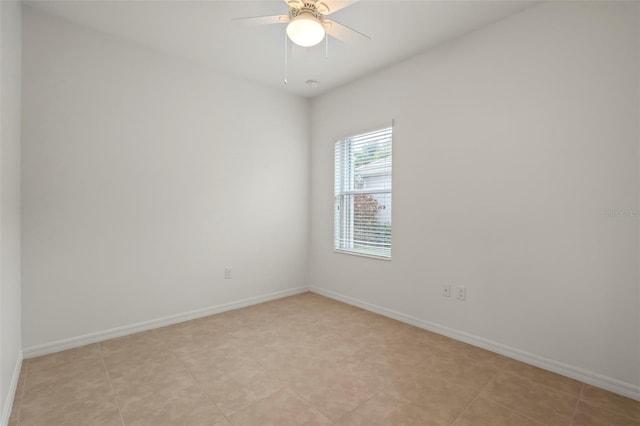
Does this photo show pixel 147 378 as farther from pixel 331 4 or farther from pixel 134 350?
pixel 331 4

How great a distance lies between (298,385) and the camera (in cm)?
198

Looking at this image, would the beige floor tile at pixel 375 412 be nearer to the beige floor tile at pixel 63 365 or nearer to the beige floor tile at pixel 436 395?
the beige floor tile at pixel 436 395

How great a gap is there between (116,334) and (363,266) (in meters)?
2.50

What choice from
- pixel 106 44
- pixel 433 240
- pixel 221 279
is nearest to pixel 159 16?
pixel 106 44

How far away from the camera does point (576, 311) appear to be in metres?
2.10

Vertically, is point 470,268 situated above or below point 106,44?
below

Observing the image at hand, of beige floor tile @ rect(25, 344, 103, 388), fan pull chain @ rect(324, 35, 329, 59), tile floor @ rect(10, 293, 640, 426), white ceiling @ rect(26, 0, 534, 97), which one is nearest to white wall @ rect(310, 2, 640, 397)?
white ceiling @ rect(26, 0, 534, 97)

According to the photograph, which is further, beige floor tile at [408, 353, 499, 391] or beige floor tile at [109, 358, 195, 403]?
beige floor tile at [408, 353, 499, 391]

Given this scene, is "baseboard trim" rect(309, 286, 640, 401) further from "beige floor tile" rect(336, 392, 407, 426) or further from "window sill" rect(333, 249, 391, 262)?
"beige floor tile" rect(336, 392, 407, 426)

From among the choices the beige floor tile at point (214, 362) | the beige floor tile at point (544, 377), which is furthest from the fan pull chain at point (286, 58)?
the beige floor tile at point (544, 377)

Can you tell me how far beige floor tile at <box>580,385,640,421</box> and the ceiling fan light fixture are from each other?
2873 millimetres

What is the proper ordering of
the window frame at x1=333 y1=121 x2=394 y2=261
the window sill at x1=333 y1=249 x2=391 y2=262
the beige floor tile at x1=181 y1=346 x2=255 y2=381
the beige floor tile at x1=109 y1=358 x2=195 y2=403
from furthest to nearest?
the window frame at x1=333 y1=121 x2=394 y2=261
the window sill at x1=333 y1=249 x2=391 y2=262
the beige floor tile at x1=181 y1=346 x2=255 y2=381
the beige floor tile at x1=109 y1=358 x2=195 y2=403

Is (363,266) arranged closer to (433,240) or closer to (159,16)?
(433,240)

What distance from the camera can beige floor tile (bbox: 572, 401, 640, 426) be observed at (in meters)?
1.66
